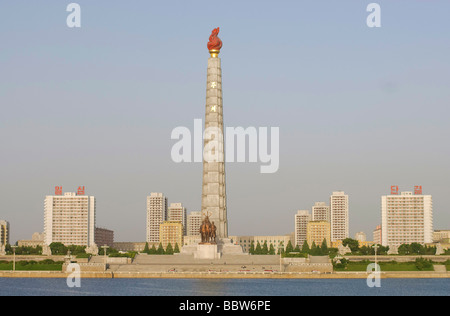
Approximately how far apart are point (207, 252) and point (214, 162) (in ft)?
46.3

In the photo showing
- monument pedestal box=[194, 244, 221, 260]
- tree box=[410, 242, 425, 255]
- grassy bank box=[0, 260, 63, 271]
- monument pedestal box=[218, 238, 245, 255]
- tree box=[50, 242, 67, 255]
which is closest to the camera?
grassy bank box=[0, 260, 63, 271]

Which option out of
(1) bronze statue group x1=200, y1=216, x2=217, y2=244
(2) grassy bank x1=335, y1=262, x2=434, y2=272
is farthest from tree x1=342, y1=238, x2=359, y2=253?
(1) bronze statue group x1=200, y1=216, x2=217, y2=244

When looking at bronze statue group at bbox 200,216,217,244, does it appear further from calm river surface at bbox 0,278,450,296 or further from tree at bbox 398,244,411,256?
tree at bbox 398,244,411,256

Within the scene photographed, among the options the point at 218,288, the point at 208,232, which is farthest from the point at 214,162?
the point at 218,288

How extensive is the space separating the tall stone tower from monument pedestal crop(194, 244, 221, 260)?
347 inches

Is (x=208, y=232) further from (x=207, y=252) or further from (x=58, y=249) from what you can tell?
(x=58, y=249)

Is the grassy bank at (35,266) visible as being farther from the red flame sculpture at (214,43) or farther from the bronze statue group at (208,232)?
the red flame sculpture at (214,43)

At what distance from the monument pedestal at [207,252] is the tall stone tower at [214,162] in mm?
8818

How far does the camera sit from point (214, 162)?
104 m

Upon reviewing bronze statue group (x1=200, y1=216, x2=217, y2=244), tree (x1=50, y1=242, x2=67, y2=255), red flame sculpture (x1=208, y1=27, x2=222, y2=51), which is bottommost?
tree (x1=50, y1=242, x2=67, y2=255)

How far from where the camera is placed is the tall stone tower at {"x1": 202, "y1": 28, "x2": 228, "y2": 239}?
341ft

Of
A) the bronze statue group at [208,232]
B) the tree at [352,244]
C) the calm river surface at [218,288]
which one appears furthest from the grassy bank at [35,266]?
the tree at [352,244]

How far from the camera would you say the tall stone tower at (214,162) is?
103938 millimetres
